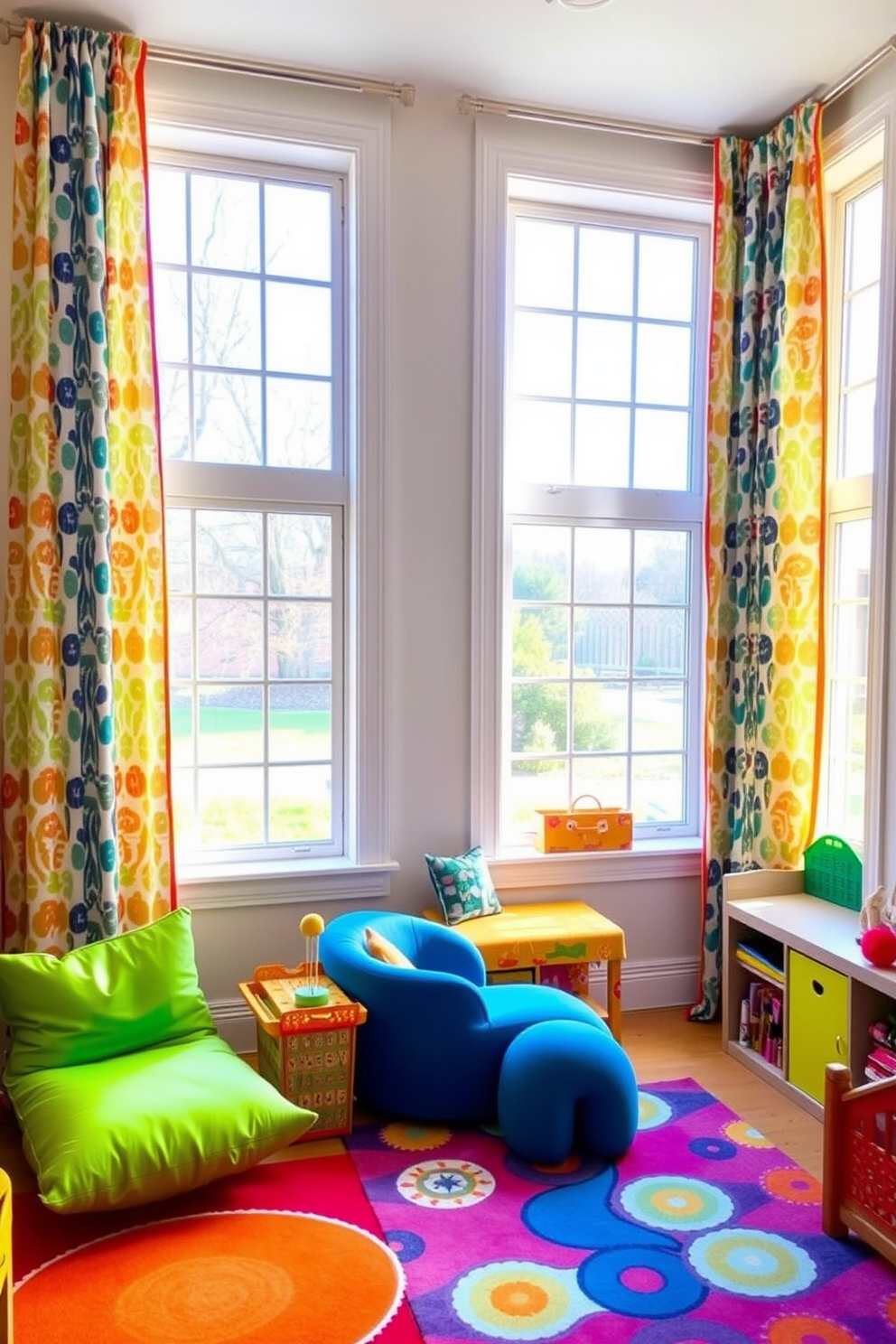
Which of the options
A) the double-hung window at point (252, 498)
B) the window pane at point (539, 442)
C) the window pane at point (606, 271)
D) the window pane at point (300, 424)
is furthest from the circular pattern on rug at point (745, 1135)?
the window pane at point (606, 271)

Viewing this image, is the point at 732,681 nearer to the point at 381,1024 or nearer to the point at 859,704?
the point at 859,704

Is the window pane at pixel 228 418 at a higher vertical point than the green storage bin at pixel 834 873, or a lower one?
higher

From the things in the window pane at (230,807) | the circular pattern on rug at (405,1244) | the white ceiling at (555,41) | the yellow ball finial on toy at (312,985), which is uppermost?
the white ceiling at (555,41)

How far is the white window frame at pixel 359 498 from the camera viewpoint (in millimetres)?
3215

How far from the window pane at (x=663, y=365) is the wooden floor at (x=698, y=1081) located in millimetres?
2238

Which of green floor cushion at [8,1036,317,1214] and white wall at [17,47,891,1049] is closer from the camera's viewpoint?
green floor cushion at [8,1036,317,1214]

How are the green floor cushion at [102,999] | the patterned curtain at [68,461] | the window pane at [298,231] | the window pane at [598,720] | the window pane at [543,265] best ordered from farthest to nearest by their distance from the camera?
the window pane at [598,720] < the window pane at [543,265] < the window pane at [298,231] < the patterned curtain at [68,461] < the green floor cushion at [102,999]

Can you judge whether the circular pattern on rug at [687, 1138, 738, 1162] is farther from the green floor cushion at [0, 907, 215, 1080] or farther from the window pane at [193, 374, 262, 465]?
the window pane at [193, 374, 262, 465]

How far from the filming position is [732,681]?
364cm

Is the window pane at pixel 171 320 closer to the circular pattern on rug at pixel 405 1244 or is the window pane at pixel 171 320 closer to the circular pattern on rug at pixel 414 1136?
the circular pattern on rug at pixel 414 1136

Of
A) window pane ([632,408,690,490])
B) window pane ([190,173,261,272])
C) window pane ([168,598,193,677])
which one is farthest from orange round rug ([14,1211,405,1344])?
window pane ([190,173,261,272])

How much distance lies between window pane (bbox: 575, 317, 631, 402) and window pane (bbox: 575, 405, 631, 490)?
6 cm

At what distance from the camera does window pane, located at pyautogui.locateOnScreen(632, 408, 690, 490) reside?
378cm

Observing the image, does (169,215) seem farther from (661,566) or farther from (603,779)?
(603,779)
